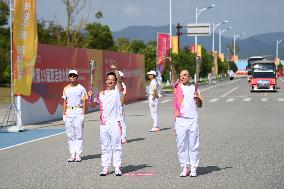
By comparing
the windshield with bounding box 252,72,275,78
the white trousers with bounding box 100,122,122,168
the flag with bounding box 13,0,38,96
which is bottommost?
the white trousers with bounding box 100,122,122,168

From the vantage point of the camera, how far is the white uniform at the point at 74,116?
11102mm

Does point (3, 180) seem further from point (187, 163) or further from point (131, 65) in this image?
point (131, 65)

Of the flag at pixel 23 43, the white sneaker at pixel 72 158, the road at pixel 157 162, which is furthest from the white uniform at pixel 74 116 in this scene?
the flag at pixel 23 43

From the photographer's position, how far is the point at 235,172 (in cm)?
946

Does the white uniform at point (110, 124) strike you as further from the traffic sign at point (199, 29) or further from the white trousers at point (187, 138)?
the traffic sign at point (199, 29)

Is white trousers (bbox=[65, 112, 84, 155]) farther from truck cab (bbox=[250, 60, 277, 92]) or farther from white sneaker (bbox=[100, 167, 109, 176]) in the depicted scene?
truck cab (bbox=[250, 60, 277, 92])

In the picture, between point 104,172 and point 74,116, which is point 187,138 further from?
point 74,116

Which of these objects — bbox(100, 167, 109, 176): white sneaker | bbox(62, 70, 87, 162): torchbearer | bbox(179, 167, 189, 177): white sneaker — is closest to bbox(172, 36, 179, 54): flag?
bbox(62, 70, 87, 162): torchbearer

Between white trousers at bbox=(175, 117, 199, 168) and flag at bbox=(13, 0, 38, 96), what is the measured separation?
10101 millimetres

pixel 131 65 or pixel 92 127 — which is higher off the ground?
pixel 131 65

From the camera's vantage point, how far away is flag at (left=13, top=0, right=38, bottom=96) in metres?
17.9

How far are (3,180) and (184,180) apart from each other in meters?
2.86

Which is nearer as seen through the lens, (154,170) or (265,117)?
(154,170)

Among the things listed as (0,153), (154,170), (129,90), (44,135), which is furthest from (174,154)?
(129,90)
